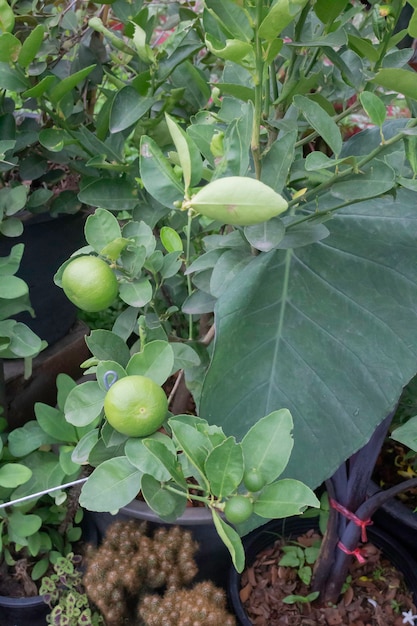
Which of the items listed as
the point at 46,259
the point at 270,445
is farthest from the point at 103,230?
the point at 46,259

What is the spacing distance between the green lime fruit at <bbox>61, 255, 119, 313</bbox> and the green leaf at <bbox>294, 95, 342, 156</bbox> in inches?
9.6

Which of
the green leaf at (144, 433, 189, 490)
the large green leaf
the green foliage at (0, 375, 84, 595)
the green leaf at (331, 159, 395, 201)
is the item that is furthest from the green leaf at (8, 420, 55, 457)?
the green leaf at (331, 159, 395, 201)

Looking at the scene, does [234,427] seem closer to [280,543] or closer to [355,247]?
[355,247]

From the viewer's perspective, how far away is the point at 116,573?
3.06 ft

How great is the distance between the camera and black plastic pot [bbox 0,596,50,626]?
1.08 meters

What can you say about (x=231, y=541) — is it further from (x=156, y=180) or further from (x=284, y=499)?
(x=156, y=180)

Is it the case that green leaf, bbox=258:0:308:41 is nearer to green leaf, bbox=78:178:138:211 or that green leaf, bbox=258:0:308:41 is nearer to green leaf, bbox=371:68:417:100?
green leaf, bbox=371:68:417:100

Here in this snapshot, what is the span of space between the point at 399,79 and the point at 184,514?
0.79 metres

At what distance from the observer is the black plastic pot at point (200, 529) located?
104 cm

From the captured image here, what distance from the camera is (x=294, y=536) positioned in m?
1.18

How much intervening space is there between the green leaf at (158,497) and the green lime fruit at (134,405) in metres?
0.05

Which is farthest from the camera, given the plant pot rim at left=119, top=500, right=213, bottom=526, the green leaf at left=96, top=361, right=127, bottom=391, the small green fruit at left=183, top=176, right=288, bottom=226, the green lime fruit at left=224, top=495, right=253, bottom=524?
the plant pot rim at left=119, top=500, right=213, bottom=526

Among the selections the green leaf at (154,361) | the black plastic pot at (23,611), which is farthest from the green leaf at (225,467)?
the black plastic pot at (23,611)

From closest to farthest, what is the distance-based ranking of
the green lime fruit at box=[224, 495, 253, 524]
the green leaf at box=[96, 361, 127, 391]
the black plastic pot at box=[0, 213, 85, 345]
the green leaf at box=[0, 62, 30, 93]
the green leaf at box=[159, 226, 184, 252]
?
the green lime fruit at box=[224, 495, 253, 524]
the green leaf at box=[96, 361, 127, 391]
the green leaf at box=[159, 226, 184, 252]
the green leaf at box=[0, 62, 30, 93]
the black plastic pot at box=[0, 213, 85, 345]
